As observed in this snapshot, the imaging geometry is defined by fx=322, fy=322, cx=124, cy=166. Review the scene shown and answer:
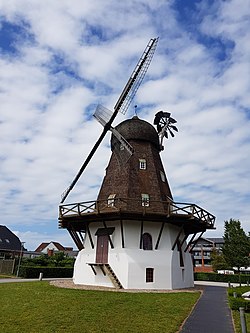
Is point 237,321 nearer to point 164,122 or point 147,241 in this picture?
point 147,241

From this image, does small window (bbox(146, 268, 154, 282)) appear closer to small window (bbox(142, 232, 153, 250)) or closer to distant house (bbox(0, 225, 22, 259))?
small window (bbox(142, 232, 153, 250))

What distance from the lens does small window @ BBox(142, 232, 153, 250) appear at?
19984mm

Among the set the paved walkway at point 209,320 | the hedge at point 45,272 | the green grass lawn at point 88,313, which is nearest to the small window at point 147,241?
the green grass lawn at point 88,313

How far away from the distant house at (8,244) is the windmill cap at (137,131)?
3299 centimetres

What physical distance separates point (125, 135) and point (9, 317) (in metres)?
16.4

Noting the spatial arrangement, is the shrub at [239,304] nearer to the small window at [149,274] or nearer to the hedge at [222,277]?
the small window at [149,274]

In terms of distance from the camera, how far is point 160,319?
30.7ft

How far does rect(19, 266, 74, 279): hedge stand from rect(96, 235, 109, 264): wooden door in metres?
10.9

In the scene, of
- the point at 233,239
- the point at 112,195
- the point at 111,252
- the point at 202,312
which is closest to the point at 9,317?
the point at 202,312

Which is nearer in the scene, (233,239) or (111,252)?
(111,252)

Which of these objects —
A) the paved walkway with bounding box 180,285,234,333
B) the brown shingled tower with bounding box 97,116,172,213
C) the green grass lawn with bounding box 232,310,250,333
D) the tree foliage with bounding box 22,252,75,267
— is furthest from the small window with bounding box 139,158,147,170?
the tree foliage with bounding box 22,252,75,267

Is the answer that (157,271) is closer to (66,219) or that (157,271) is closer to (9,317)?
(66,219)

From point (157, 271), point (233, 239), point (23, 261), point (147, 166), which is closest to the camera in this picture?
point (157, 271)

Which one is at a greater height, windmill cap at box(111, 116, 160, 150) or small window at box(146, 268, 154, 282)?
windmill cap at box(111, 116, 160, 150)
